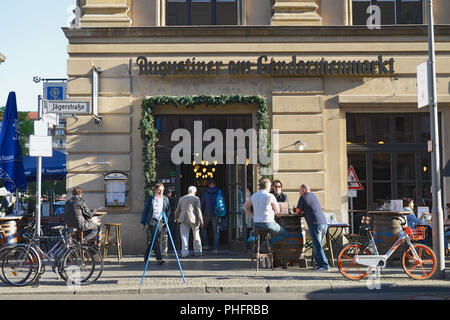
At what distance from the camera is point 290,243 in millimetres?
11336

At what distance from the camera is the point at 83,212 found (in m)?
12.0

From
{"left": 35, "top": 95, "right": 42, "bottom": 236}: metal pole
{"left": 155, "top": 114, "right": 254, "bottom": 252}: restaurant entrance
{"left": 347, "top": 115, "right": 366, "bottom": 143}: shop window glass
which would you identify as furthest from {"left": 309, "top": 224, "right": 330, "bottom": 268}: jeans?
{"left": 35, "top": 95, "right": 42, "bottom": 236}: metal pole

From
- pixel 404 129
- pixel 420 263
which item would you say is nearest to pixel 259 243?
pixel 420 263

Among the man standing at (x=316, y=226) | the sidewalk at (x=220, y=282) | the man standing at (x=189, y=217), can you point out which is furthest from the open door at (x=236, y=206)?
the man standing at (x=316, y=226)

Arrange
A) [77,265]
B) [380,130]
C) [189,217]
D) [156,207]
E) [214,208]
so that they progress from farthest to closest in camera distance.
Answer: [214,208] < [380,130] < [189,217] < [156,207] < [77,265]

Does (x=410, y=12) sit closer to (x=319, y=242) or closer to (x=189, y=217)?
(x=319, y=242)

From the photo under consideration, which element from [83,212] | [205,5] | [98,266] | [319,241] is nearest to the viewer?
[98,266]

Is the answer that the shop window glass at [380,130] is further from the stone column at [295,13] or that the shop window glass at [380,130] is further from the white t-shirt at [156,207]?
the white t-shirt at [156,207]

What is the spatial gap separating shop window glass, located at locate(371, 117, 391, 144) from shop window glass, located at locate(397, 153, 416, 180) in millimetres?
587

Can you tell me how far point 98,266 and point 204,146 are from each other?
18.6 feet

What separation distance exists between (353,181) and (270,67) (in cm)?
382

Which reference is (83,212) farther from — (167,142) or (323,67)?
(323,67)

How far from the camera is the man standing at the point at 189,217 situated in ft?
45.3
